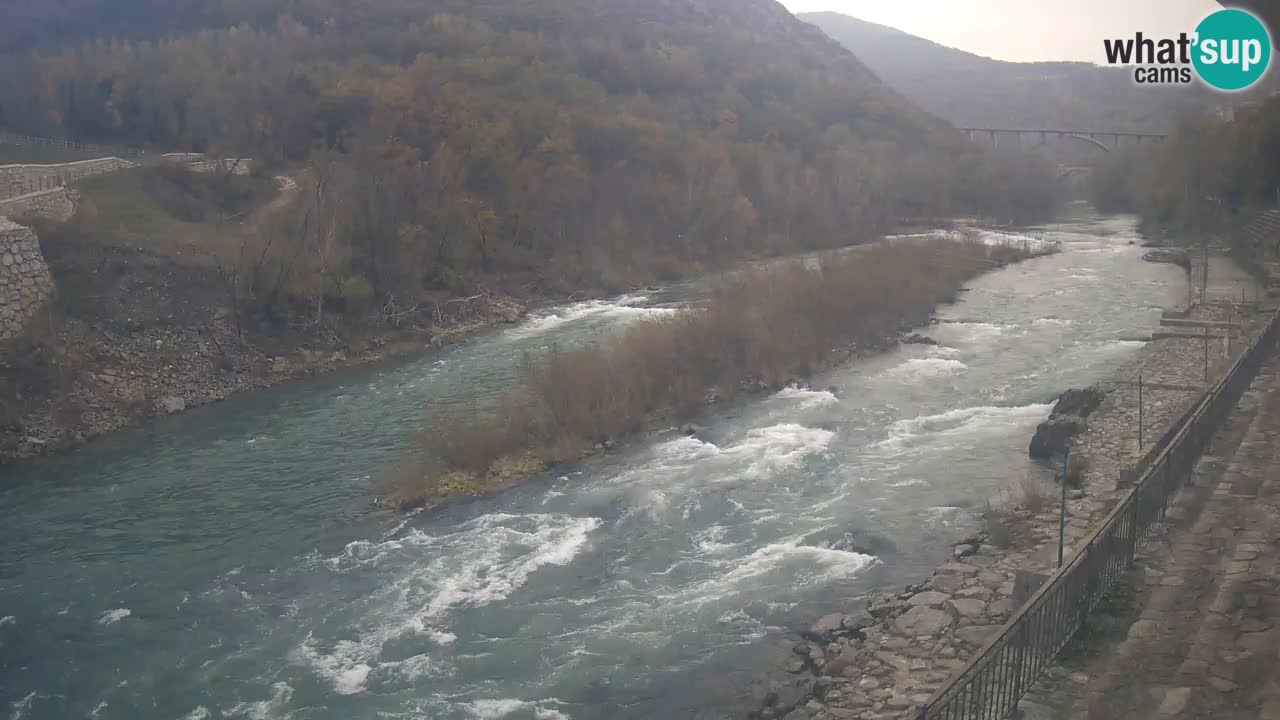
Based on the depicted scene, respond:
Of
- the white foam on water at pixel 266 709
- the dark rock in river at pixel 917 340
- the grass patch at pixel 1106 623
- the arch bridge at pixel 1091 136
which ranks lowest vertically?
the white foam on water at pixel 266 709

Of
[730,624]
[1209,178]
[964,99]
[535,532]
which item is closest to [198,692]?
[535,532]

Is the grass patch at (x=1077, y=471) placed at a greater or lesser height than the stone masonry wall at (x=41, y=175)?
lesser

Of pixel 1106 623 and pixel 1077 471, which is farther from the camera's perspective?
pixel 1077 471

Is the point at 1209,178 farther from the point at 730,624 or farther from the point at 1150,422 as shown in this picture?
the point at 730,624

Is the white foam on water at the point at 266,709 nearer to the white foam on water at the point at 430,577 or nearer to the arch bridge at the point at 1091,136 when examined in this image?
the white foam on water at the point at 430,577

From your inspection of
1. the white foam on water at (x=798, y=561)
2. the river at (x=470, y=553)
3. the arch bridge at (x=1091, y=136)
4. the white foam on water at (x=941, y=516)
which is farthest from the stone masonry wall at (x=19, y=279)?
the arch bridge at (x=1091, y=136)

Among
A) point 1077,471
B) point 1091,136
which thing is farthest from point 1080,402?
point 1091,136

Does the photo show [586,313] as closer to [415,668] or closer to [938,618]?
[415,668]

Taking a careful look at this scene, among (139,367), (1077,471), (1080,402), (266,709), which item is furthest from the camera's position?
(139,367)
